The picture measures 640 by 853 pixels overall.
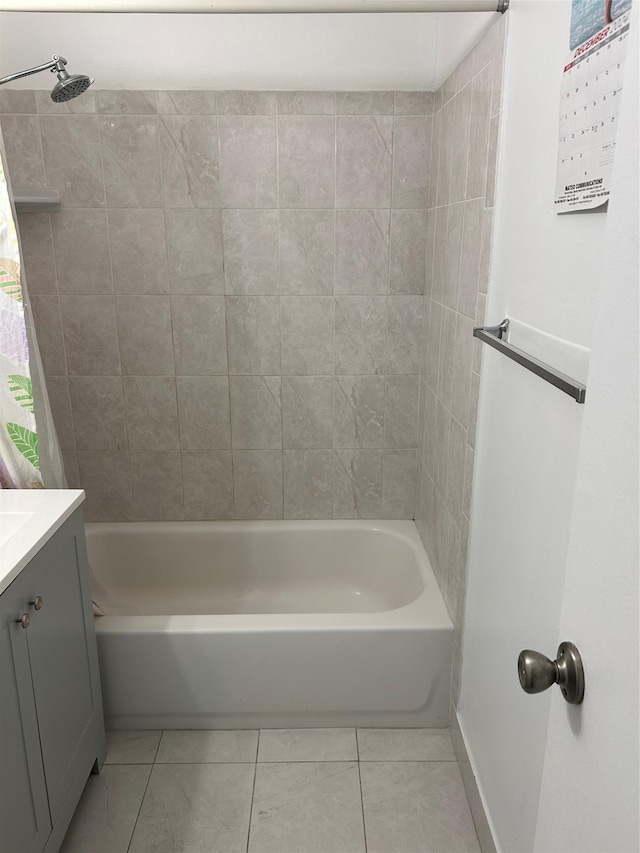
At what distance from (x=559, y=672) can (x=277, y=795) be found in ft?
4.62

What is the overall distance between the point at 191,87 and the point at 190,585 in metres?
1.83

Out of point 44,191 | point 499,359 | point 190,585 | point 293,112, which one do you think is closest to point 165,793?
point 190,585

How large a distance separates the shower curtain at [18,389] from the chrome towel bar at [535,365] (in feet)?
3.62

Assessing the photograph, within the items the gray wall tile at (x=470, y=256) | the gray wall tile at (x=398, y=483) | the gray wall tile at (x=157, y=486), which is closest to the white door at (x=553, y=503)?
the gray wall tile at (x=470, y=256)

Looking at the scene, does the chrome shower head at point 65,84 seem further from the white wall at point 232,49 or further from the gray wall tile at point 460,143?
the gray wall tile at point 460,143

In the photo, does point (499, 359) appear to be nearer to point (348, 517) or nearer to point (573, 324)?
point (573, 324)

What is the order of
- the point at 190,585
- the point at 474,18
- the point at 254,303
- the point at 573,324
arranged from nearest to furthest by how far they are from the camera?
the point at 573,324, the point at 474,18, the point at 254,303, the point at 190,585

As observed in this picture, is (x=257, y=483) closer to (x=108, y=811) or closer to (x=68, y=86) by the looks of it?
(x=108, y=811)

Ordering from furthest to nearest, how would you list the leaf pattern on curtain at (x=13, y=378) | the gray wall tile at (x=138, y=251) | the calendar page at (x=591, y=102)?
the gray wall tile at (x=138, y=251) < the leaf pattern on curtain at (x=13, y=378) < the calendar page at (x=591, y=102)

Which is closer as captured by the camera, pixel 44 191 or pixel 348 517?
pixel 44 191

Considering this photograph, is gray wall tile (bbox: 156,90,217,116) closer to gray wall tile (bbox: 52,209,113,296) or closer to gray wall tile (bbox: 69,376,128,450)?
gray wall tile (bbox: 52,209,113,296)

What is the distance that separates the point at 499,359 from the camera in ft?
4.86

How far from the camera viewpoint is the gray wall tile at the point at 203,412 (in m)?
2.47

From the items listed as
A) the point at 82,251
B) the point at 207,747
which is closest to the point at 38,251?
the point at 82,251
